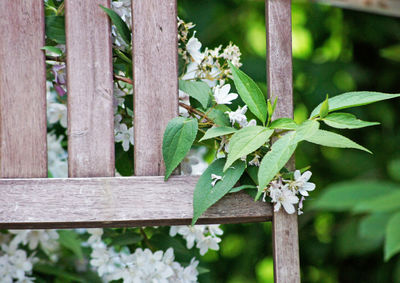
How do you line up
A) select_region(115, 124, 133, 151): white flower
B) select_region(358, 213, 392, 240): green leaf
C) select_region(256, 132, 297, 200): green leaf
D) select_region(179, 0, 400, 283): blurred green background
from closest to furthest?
select_region(256, 132, 297, 200): green leaf, select_region(115, 124, 133, 151): white flower, select_region(358, 213, 392, 240): green leaf, select_region(179, 0, 400, 283): blurred green background

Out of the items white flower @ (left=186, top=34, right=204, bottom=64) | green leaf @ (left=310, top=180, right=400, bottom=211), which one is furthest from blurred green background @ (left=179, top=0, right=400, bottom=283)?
white flower @ (left=186, top=34, right=204, bottom=64)

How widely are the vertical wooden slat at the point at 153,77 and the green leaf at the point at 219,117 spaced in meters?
0.05

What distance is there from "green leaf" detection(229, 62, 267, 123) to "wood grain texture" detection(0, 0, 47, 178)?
25 centimetres

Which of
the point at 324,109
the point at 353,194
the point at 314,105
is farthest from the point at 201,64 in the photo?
the point at 314,105

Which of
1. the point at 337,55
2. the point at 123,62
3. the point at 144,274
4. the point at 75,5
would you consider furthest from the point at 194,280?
the point at 337,55

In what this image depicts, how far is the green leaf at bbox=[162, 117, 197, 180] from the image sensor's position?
583 mm

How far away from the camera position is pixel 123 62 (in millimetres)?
716

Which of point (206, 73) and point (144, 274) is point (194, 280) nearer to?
point (144, 274)

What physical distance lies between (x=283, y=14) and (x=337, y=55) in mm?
1699

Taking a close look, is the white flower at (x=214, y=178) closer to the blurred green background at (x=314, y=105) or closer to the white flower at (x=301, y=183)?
the white flower at (x=301, y=183)

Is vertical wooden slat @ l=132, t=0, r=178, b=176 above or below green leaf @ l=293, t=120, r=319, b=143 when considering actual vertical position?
above

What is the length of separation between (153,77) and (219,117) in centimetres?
10

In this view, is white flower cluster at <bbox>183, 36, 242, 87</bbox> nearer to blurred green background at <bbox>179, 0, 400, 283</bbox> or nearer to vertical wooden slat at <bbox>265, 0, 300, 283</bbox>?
vertical wooden slat at <bbox>265, 0, 300, 283</bbox>

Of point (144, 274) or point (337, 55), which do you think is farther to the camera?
point (337, 55)
